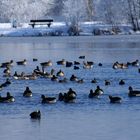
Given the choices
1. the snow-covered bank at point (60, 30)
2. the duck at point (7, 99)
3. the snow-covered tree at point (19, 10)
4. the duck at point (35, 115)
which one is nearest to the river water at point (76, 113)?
the duck at point (35, 115)

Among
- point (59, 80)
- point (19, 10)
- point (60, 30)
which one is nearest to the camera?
point (59, 80)

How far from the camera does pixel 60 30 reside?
10650 cm

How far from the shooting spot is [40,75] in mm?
39625

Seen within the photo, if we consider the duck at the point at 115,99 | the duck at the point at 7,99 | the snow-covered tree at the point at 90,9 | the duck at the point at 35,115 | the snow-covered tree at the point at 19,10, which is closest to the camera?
the duck at the point at 35,115

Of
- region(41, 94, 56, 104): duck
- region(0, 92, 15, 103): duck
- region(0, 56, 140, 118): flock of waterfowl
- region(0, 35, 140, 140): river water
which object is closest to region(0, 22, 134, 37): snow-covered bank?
region(0, 56, 140, 118): flock of waterfowl

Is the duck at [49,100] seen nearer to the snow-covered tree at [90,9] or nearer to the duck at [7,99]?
the duck at [7,99]

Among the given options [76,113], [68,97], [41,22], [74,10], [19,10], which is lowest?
[76,113]

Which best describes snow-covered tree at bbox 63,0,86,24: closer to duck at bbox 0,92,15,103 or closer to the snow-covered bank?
the snow-covered bank

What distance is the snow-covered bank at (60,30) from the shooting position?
103 metres

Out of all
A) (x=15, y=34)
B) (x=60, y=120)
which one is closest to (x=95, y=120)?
(x=60, y=120)

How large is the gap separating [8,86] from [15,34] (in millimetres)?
72921

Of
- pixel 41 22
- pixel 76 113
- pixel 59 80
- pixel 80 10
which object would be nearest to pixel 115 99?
pixel 76 113

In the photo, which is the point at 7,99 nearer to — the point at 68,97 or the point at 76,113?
the point at 68,97

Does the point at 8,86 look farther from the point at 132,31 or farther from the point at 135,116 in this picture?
the point at 132,31
